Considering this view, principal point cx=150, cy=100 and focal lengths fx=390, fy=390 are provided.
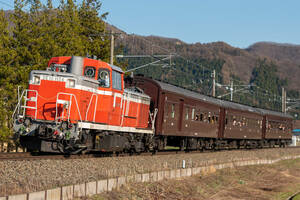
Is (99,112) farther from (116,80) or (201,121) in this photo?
(201,121)

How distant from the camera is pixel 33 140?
50.2 ft

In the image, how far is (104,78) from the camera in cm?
1692

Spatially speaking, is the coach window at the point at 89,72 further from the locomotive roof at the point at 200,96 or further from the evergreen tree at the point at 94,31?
the evergreen tree at the point at 94,31

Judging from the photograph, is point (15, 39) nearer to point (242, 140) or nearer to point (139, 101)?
point (139, 101)

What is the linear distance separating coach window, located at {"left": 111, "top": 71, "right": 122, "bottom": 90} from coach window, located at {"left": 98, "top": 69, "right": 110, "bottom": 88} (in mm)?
383

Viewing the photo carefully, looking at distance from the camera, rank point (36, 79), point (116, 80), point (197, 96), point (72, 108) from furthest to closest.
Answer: point (197, 96) → point (116, 80) → point (36, 79) → point (72, 108)

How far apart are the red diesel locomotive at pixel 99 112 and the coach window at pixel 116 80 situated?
4 cm

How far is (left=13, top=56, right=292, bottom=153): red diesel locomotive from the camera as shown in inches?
597

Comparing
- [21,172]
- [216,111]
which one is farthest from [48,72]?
[216,111]

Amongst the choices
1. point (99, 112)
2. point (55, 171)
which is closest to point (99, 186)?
point (55, 171)

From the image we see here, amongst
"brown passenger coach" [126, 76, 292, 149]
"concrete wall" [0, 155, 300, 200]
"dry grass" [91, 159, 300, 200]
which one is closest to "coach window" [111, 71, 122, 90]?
"concrete wall" [0, 155, 300, 200]

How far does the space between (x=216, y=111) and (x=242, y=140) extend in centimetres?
829

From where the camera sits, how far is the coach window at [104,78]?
16.8m

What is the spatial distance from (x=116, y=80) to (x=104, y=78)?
0.98 metres
